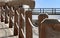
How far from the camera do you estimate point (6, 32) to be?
19.0ft

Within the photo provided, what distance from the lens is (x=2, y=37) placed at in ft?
16.8

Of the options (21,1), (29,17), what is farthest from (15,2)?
(29,17)

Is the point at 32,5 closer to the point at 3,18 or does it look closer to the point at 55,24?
the point at 3,18

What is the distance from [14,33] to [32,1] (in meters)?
8.19

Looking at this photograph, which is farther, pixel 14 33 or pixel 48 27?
pixel 14 33

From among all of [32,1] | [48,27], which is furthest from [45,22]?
[32,1]

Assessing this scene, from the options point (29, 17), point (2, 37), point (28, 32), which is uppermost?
point (29, 17)

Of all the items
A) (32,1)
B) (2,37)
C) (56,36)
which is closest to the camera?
(56,36)

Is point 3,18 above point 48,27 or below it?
below

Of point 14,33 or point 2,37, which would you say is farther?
point 14,33

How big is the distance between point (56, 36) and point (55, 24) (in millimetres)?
93

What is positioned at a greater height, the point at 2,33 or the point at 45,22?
the point at 45,22

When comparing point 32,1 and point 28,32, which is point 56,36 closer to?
point 28,32

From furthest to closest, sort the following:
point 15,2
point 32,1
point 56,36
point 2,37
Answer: point 32,1
point 15,2
point 2,37
point 56,36
